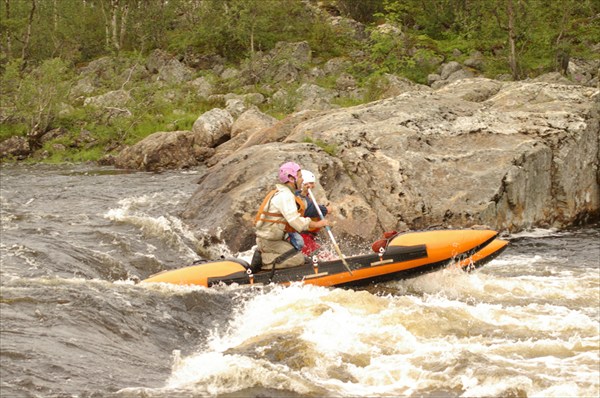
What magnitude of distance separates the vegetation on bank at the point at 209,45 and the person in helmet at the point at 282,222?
44.2ft

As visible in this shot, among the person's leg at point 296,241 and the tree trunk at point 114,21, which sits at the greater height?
the tree trunk at point 114,21

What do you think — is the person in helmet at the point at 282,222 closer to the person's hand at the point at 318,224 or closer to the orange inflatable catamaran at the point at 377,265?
the person's hand at the point at 318,224

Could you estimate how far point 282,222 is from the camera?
952 cm

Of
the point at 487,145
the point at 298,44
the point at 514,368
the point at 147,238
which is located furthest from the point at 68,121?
the point at 514,368

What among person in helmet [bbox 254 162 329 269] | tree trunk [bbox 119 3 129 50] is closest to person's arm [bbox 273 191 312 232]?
person in helmet [bbox 254 162 329 269]

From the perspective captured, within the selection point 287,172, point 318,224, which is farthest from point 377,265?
point 287,172

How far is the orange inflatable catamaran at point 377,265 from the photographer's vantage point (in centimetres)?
934

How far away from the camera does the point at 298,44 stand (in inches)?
1314

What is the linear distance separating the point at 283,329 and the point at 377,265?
2.29m

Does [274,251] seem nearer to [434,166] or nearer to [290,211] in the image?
[290,211]

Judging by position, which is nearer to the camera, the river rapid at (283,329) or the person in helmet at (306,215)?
the river rapid at (283,329)

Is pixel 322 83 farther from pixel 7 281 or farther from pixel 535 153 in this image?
pixel 7 281

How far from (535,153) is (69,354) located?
9406 millimetres

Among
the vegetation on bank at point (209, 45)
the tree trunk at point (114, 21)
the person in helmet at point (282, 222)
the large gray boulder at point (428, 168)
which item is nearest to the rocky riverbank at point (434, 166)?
→ the large gray boulder at point (428, 168)
